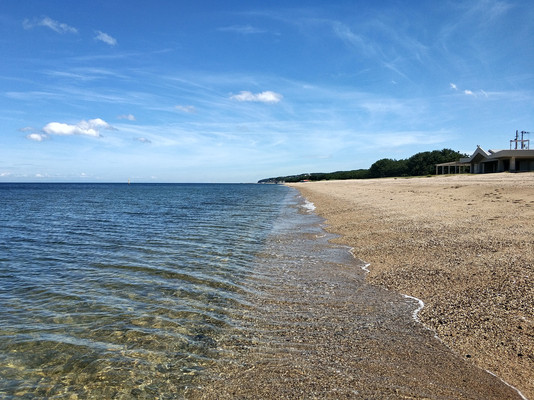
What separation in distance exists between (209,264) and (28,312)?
16.9ft

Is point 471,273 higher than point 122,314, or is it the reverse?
point 471,273

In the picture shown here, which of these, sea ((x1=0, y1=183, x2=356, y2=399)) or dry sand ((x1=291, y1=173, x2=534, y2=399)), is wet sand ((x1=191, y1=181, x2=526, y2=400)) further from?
sea ((x1=0, y1=183, x2=356, y2=399))

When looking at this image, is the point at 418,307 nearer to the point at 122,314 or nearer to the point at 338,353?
the point at 338,353

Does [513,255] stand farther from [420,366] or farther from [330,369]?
[330,369]

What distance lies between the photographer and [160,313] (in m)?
7.02

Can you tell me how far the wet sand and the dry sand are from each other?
28cm

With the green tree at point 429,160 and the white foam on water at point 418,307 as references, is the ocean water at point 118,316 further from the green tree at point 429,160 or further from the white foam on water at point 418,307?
the green tree at point 429,160

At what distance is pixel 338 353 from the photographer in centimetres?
507

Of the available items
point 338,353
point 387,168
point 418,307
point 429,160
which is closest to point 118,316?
point 338,353

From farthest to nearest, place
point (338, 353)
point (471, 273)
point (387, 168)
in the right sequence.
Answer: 1. point (387, 168)
2. point (471, 273)
3. point (338, 353)

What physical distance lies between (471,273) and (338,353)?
184 inches

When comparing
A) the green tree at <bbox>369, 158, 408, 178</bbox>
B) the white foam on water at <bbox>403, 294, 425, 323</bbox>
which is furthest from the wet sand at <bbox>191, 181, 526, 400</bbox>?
the green tree at <bbox>369, 158, 408, 178</bbox>

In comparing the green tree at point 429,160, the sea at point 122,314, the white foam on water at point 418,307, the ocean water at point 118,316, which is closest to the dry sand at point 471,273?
the white foam on water at point 418,307

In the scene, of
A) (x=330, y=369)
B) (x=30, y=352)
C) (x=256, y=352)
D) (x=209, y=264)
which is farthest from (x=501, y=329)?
(x=209, y=264)
